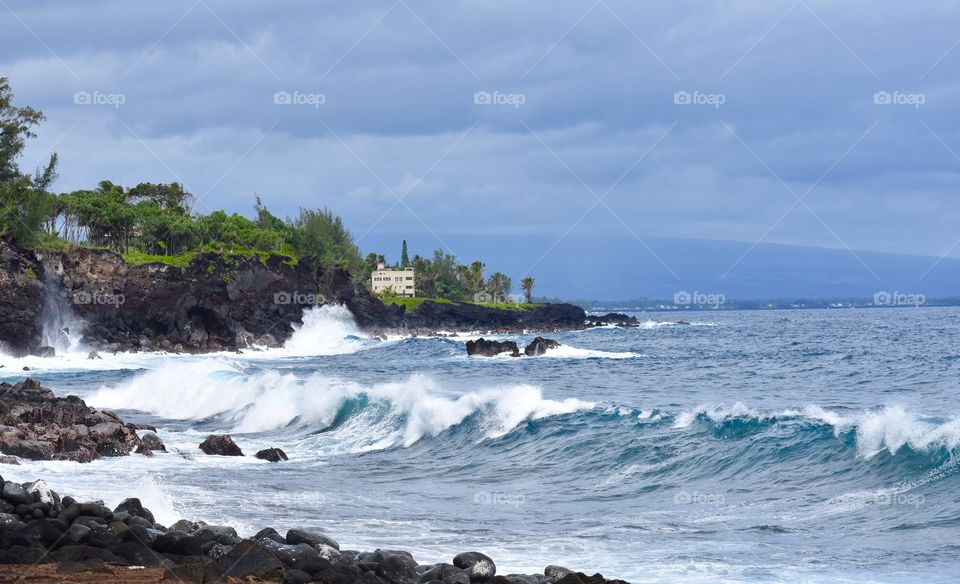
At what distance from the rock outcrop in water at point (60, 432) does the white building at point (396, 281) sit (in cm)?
13387

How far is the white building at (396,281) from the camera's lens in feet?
538

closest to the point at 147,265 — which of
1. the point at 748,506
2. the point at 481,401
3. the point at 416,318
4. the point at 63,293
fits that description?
the point at 63,293

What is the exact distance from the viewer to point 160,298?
274 ft

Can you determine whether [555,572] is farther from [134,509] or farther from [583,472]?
[583,472]

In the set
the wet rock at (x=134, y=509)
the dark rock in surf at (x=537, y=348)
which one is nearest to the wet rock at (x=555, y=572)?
the wet rock at (x=134, y=509)

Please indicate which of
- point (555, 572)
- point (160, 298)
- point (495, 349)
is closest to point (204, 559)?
point (555, 572)

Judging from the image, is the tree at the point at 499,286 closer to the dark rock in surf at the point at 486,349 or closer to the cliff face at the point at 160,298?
the cliff face at the point at 160,298

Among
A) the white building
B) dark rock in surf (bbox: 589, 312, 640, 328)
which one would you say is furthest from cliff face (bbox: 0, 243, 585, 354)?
the white building

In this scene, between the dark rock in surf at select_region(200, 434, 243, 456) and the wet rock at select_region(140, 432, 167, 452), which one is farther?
the wet rock at select_region(140, 432, 167, 452)

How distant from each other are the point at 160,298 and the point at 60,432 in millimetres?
61580

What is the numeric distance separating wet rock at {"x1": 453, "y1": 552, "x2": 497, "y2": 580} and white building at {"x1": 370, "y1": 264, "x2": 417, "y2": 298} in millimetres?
151848

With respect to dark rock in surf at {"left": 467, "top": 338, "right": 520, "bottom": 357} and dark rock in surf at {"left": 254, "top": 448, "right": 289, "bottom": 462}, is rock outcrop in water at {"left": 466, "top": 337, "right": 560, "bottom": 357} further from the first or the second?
dark rock in surf at {"left": 254, "top": 448, "right": 289, "bottom": 462}

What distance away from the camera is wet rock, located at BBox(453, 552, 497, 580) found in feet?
36.3

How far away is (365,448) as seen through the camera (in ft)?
88.5
